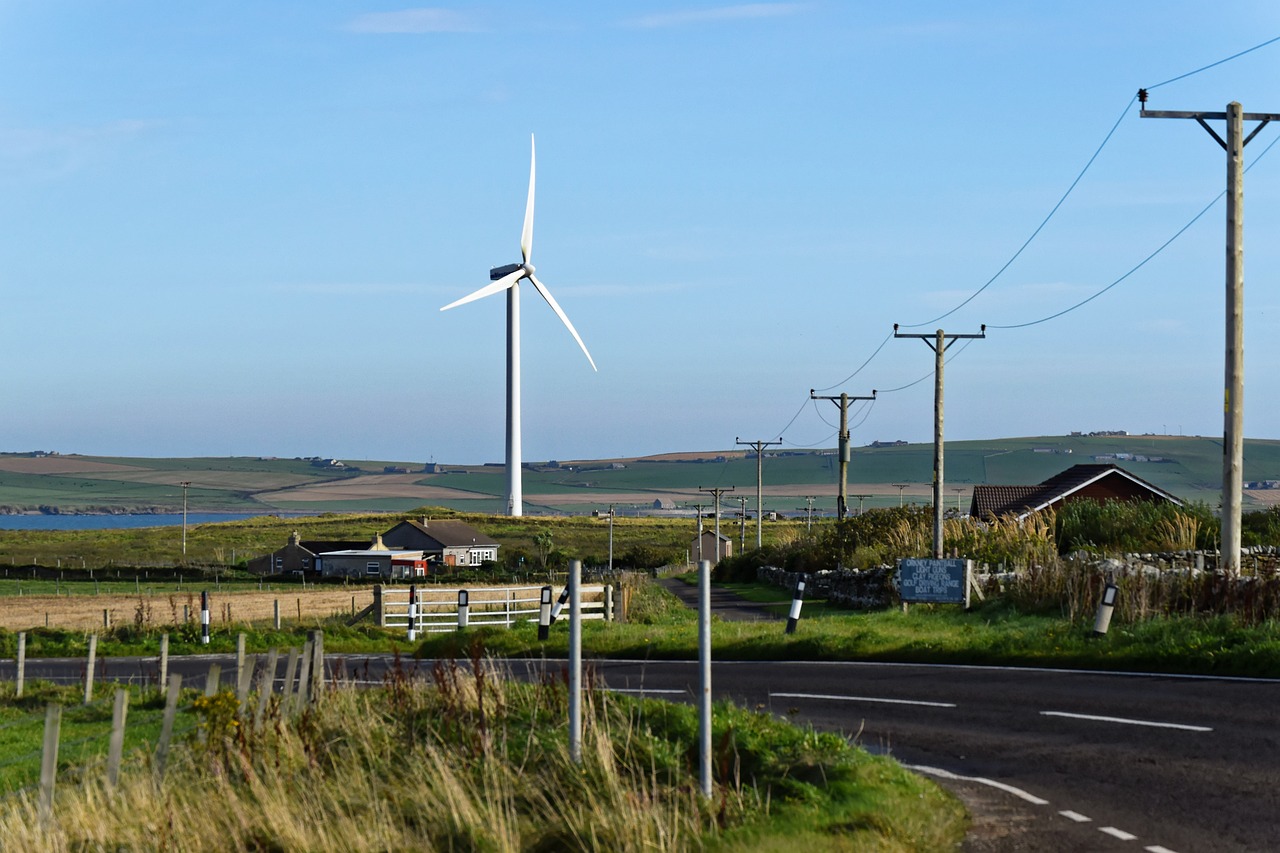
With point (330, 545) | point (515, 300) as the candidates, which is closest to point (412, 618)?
point (515, 300)

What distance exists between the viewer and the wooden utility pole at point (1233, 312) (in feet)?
85.5

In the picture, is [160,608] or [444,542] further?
[444,542]

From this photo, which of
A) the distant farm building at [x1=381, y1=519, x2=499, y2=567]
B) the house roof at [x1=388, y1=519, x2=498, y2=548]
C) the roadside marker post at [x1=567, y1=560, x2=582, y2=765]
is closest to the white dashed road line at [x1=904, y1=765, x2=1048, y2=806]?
the roadside marker post at [x1=567, y1=560, x2=582, y2=765]

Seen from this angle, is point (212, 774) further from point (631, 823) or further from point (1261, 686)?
point (1261, 686)

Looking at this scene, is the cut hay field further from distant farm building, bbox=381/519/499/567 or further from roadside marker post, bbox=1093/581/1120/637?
distant farm building, bbox=381/519/499/567

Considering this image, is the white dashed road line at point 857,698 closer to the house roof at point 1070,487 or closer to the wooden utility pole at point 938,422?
the wooden utility pole at point 938,422

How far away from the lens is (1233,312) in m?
26.3

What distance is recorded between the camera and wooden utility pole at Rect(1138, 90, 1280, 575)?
26047mm

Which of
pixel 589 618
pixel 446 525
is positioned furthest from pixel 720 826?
pixel 446 525

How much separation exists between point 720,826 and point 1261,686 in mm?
11446

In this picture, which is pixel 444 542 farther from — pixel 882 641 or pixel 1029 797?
pixel 1029 797

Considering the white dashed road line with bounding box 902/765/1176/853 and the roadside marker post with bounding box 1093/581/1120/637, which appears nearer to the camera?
the white dashed road line with bounding box 902/765/1176/853

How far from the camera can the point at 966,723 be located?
16.6 meters

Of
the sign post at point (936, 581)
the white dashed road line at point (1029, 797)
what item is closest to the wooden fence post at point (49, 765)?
the white dashed road line at point (1029, 797)
